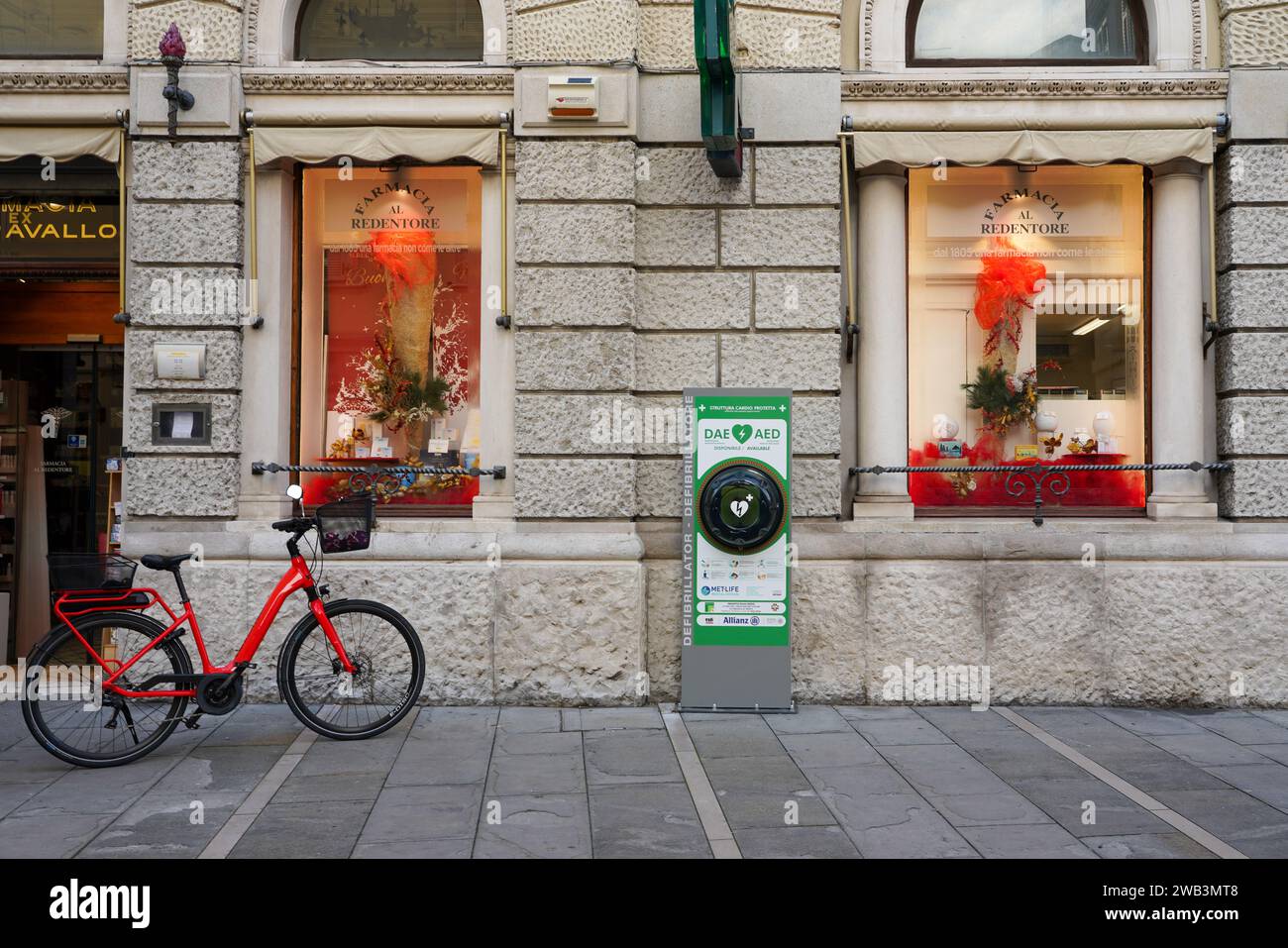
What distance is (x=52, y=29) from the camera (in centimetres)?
808

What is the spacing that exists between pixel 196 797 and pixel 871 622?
14.6ft

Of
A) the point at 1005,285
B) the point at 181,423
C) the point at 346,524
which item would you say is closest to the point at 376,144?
the point at 181,423

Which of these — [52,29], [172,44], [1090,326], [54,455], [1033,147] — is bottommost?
[54,455]

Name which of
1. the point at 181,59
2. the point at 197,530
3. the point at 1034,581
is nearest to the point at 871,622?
the point at 1034,581

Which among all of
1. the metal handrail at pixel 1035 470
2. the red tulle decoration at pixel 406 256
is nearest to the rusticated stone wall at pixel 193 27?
the red tulle decoration at pixel 406 256

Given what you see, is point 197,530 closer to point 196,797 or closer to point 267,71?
point 196,797

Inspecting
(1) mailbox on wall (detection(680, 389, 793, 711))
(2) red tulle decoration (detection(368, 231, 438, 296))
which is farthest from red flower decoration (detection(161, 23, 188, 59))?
(1) mailbox on wall (detection(680, 389, 793, 711))

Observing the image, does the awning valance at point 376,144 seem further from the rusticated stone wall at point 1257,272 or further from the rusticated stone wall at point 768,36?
the rusticated stone wall at point 1257,272

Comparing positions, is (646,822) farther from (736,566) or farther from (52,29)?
(52,29)

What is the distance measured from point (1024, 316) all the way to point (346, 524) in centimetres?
518

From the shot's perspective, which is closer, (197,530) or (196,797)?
(196,797)

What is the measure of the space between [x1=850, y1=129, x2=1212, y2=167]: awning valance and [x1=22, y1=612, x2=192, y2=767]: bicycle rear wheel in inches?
222

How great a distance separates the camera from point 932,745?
6.48 m

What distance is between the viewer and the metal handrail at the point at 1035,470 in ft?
25.6
